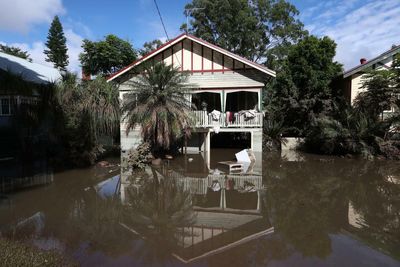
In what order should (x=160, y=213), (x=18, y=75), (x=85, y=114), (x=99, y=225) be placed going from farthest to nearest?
(x=18, y=75), (x=85, y=114), (x=160, y=213), (x=99, y=225)

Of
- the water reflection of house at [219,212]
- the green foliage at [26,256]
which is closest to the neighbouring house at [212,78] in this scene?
the water reflection of house at [219,212]

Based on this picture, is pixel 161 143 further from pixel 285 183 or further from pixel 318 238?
pixel 318 238

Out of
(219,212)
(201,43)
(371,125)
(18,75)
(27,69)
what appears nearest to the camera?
(219,212)

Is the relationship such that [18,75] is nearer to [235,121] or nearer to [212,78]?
[212,78]

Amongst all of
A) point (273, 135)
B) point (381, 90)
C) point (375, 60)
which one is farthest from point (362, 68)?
point (273, 135)

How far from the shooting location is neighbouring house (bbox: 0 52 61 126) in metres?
13.5

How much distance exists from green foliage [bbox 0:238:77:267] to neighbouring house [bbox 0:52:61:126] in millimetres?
10133

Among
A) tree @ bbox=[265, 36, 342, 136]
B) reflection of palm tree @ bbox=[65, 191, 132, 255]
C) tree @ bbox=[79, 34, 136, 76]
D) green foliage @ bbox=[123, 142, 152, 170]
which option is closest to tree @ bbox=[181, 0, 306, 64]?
tree @ bbox=[79, 34, 136, 76]

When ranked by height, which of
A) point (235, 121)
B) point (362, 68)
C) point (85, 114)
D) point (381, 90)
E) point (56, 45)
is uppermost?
point (56, 45)

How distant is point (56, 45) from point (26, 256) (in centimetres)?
5904

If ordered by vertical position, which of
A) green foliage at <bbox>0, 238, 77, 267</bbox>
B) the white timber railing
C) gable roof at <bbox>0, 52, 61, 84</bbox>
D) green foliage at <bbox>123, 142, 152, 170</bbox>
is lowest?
green foliage at <bbox>0, 238, 77, 267</bbox>

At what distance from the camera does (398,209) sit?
7.43 meters

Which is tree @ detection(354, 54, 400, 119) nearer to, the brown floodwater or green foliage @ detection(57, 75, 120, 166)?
the brown floodwater

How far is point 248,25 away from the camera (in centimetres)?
3225
